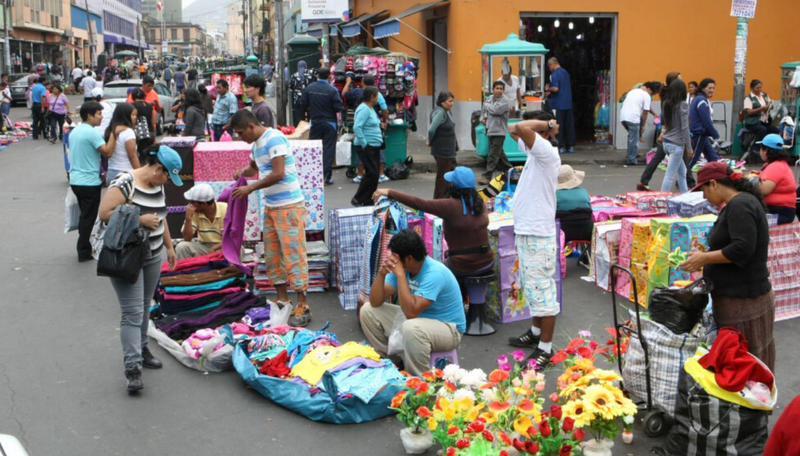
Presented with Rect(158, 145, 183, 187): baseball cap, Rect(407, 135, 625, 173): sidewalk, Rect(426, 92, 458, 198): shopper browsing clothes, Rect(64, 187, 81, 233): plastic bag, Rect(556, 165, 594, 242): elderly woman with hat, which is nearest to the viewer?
Rect(158, 145, 183, 187): baseball cap

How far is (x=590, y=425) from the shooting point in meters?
4.29

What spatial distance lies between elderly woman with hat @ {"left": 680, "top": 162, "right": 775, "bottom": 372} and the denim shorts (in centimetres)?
121

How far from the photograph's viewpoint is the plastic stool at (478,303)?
6535 millimetres

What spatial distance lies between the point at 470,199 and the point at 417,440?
2415mm

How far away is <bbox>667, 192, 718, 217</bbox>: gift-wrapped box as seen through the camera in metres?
7.59

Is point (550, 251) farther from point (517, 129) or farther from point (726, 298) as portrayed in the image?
point (726, 298)

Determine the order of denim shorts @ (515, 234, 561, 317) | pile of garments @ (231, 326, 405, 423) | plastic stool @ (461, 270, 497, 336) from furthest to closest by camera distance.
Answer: plastic stool @ (461, 270, 497, 336)
denim shorts @ (515, 234, 561, 317)
pile of garments @ (231, 326, 405, 423)

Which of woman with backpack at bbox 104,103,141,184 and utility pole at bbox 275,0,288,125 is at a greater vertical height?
utility pole at bbox 275,0,288,125

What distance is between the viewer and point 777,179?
6980 mm

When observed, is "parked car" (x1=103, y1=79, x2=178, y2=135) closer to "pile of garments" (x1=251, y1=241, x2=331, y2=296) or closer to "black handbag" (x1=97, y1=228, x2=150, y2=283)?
"pile of garments" (x1=251, y1=241, x2=331, y2=296)

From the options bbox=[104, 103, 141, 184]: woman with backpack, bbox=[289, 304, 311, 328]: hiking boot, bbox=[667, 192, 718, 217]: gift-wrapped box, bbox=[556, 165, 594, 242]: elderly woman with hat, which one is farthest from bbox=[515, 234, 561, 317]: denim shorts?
bbox=[104, 103, 141, 184]: woman with backpack

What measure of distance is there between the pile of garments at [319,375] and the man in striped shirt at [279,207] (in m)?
1.03

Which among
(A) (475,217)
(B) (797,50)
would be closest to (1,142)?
(A) (475,217)

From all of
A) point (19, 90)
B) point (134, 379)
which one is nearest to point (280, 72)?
point (134, 379)
